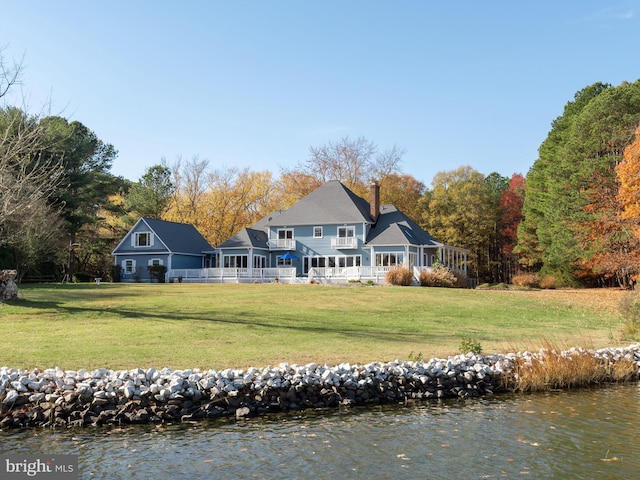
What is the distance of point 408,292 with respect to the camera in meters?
30.3

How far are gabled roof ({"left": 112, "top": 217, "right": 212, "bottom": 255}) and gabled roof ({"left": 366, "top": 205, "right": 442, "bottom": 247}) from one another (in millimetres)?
14615

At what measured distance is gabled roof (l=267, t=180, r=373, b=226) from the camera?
45594mm

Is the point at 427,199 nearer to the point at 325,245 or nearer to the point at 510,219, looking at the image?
the point at 510,219

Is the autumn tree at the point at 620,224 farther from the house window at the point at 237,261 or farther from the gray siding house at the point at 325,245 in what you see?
the house window at the point at 237,261

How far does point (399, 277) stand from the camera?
35844 millimetres

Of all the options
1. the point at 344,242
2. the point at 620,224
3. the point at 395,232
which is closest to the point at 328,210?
the point at 344,242

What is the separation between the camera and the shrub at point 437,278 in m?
36.4

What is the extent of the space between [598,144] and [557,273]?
10968mm

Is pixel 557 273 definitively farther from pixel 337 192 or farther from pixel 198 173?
pixel 198 173

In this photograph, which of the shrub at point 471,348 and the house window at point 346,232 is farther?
the house window at point 346,232

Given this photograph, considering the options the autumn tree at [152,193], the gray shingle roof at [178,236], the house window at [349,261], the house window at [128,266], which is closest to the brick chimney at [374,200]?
the house window at [349,261]

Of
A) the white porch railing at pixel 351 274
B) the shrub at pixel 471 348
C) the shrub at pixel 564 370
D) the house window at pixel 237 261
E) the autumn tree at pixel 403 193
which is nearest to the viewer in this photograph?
the shrub at pixel 564 370

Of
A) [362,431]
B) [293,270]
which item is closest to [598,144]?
[293,270]

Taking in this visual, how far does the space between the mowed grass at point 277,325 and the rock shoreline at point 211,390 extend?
1360 mm
